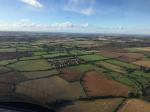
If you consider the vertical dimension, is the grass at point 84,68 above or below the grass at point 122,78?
below

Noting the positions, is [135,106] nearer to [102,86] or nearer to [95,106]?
[95,106]

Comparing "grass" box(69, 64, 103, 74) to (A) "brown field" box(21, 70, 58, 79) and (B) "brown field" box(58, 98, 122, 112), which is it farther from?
(B) "brown field" box(58, 98, 122, 112)

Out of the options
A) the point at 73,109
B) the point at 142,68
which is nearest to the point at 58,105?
the point at 73,109

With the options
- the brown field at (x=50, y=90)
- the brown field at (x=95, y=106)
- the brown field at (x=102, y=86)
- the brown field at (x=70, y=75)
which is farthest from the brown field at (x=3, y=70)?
the brown field at (x=95, y=106)

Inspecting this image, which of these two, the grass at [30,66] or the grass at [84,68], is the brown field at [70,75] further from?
the grass at [30,66]

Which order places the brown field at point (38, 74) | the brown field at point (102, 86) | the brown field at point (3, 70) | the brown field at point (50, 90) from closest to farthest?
the brown field at point (50, 90) → the brown field at point (102, 86) → the brown field at point (38, 74) → the brown field at point (3, 70)

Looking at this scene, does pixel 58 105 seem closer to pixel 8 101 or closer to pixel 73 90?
pixel 73 90

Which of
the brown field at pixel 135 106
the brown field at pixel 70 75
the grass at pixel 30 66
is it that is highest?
the brown field at pixel 135 106

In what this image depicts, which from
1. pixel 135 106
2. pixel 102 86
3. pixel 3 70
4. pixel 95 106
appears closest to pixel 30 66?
pixel 3 70
